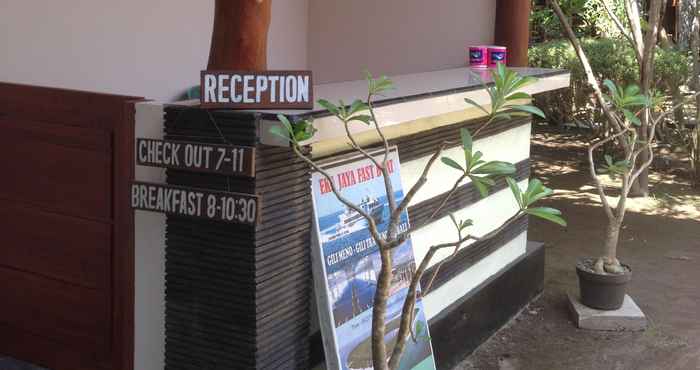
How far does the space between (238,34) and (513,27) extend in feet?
10.8

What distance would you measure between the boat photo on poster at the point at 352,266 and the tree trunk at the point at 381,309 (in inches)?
24.0

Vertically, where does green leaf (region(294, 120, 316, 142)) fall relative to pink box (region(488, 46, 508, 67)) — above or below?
below

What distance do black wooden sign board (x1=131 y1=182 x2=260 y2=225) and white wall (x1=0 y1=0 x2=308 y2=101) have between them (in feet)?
7.87

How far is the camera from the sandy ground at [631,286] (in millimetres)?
5414

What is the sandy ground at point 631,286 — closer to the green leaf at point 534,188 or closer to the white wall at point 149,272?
the white wall at point 149,272

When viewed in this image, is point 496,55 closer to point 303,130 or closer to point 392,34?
point 392,34

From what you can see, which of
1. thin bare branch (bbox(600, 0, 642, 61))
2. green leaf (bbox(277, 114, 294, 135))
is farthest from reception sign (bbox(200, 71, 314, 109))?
thin bare branch (bbox(600, 0, 642, 61))

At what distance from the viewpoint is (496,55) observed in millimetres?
6254

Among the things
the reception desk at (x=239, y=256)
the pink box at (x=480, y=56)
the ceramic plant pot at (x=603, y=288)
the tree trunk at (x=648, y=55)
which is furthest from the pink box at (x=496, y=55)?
the tree trunk at (x=648, y=55)

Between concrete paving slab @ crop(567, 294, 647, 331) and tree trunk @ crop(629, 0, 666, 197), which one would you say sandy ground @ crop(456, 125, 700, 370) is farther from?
tree trunk @ crop(629, 0, 666, 197)

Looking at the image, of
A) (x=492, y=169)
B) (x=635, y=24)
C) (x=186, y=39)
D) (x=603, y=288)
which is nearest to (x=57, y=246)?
(x=492, y=169)

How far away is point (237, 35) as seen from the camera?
3.59 m

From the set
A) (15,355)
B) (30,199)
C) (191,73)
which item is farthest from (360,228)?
(191,73)

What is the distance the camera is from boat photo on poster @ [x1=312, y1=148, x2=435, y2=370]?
3699 mm
